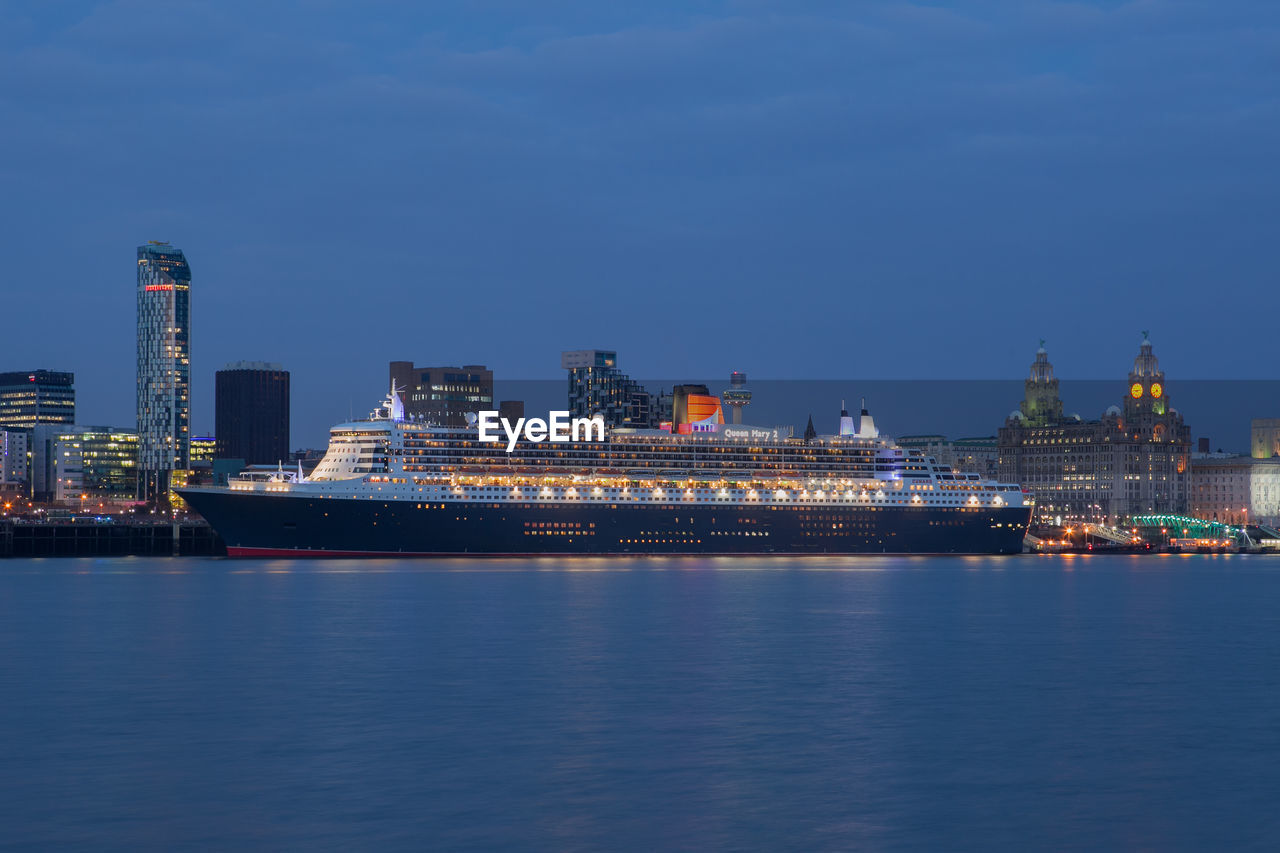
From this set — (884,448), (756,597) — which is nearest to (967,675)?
(756,597)

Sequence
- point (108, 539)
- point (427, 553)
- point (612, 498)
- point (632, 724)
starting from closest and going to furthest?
1. point (632, 724)
2. point (427, 553)
3. point (612, 498)
4. point (108, 539)

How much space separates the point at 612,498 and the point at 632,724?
241 ft

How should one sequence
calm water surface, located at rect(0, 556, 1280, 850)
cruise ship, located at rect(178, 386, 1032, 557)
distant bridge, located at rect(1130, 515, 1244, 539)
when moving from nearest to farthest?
calm water surface, located at rect(0, 556, 1280, 850) → cruise ship, located at rect(178, 386, 1032, 557) → distant bridge, located at rect(1130, 515, 1244, 539)

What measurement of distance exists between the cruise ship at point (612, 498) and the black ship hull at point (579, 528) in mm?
93

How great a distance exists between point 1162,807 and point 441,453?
8053 centimetres

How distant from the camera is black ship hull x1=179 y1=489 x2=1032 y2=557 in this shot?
3875 inches

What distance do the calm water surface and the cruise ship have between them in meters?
33.3

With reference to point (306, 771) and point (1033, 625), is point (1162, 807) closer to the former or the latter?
point (306, 771)

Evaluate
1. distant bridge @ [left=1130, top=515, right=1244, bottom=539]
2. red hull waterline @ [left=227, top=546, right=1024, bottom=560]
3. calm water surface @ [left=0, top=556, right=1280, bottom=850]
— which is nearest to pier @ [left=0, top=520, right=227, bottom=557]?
red hull waterline @ [left=227, top=546, right=1024, bottom=560]

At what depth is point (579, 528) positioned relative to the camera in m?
105

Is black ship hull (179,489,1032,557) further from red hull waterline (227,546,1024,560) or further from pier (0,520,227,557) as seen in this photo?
pier (0,520,227,557)

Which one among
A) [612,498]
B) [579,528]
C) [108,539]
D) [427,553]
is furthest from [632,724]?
[108,539]

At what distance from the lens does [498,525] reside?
103 meters

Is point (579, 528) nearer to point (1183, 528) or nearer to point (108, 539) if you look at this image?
point (108, 539)
